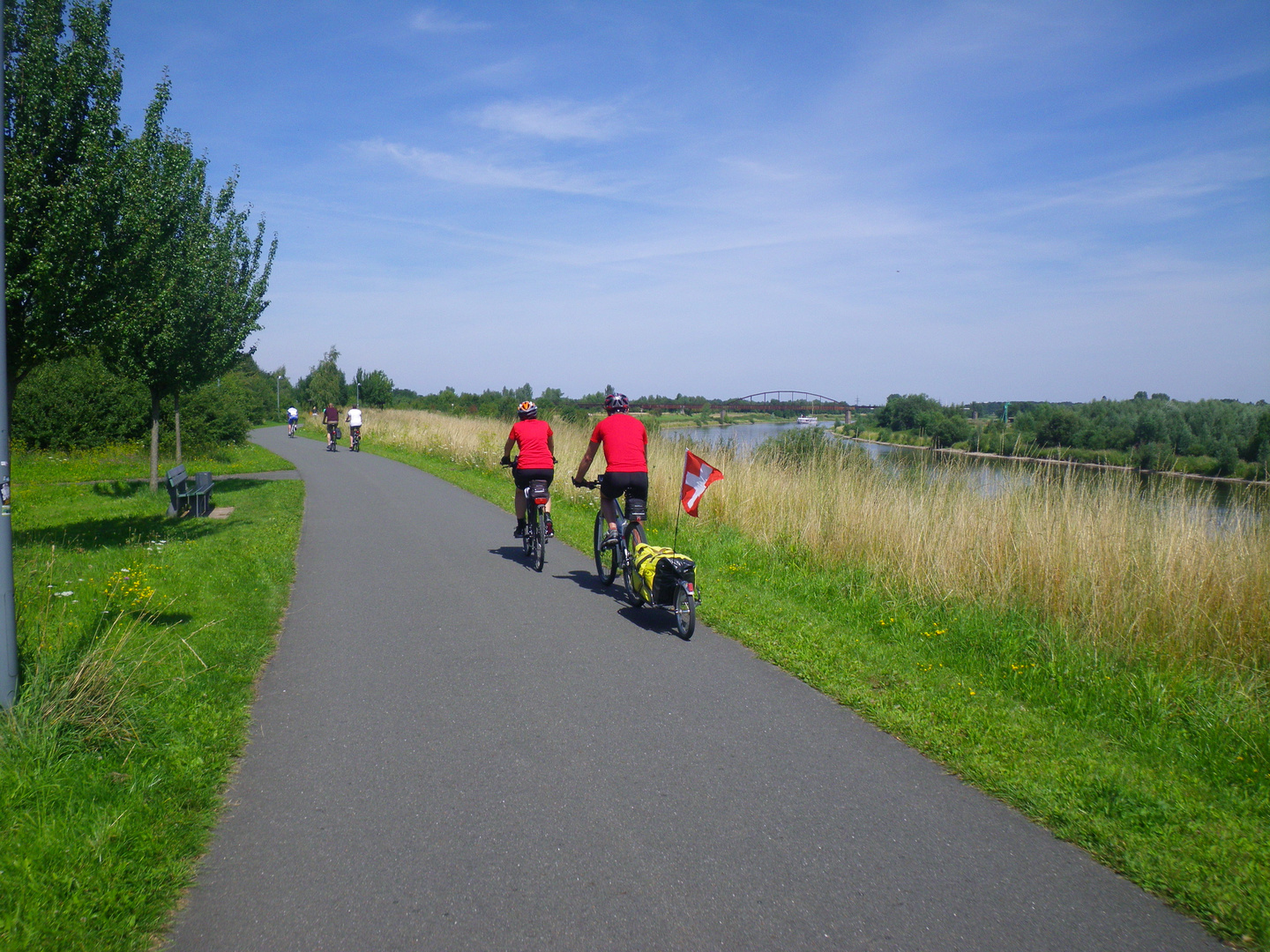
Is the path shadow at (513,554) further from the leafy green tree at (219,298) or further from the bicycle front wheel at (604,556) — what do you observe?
the leafy green tree at (219,298)

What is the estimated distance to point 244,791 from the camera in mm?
4039

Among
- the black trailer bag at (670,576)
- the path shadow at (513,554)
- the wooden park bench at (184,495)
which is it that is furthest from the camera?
the wooden park bench at (184,495)

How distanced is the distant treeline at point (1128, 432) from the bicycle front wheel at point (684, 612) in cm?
492

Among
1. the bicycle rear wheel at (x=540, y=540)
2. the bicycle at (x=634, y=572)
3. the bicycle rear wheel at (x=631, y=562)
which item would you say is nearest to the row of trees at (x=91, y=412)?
the bicycle rear wheel at (x=540, y=540)

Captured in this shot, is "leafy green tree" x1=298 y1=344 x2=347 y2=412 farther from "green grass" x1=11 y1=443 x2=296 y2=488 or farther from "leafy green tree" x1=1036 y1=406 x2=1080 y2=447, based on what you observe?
"leafy green tree" x1=1036 y1=406 x2=1080 y2=447

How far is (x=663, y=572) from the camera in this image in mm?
7160

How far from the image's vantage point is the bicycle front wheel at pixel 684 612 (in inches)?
271

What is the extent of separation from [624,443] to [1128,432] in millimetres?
5528

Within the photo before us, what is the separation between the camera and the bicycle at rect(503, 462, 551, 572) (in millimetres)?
9797

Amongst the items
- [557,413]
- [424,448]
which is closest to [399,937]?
[557,413]

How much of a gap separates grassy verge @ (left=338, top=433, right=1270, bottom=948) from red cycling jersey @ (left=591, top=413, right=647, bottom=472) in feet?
5.18

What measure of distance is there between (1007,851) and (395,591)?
641cm

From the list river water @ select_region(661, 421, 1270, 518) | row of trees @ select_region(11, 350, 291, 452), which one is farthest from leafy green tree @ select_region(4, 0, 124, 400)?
row of trees @ select_region(11, 350, 291, 452)

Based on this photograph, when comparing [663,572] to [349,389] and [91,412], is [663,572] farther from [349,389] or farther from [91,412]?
[349,389]
